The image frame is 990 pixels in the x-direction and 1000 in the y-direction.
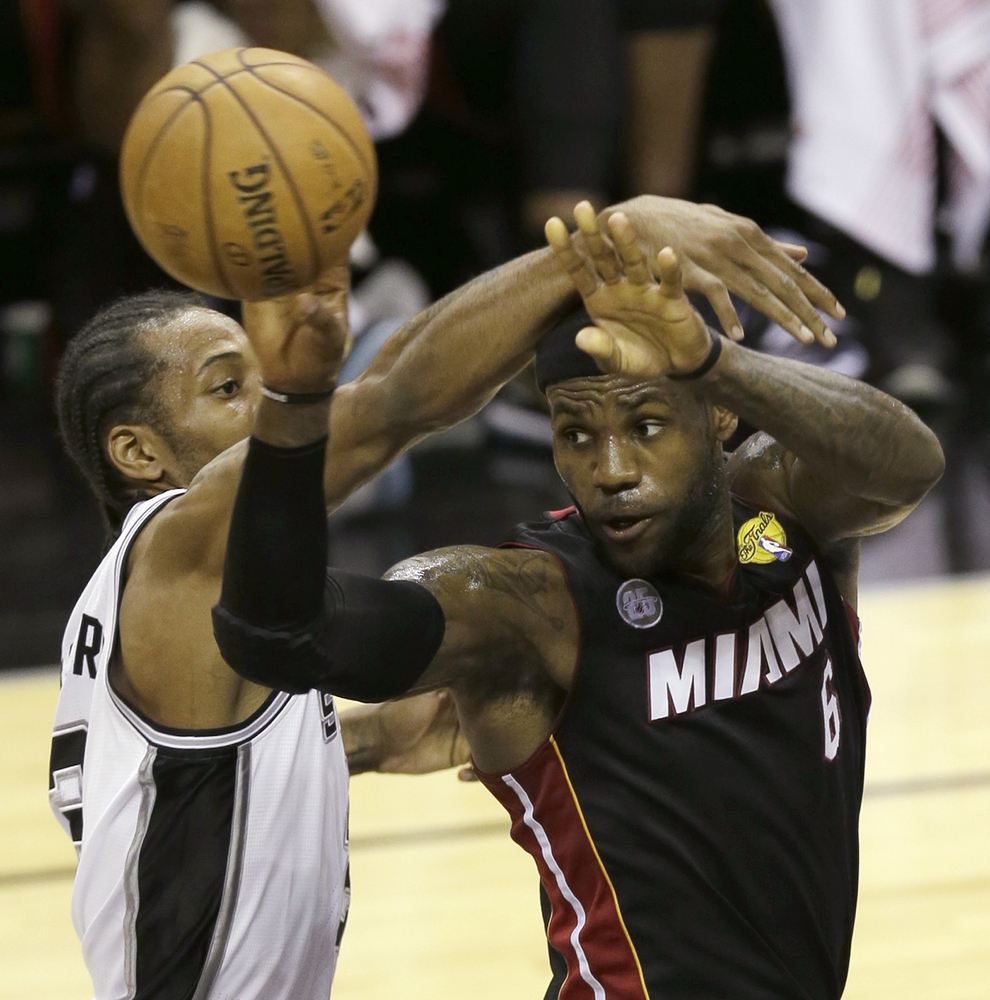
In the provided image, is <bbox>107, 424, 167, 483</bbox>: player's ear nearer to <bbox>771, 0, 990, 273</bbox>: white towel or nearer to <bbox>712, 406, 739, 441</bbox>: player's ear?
<bbox>712, 406, 739, 441</bbox>: player's ear

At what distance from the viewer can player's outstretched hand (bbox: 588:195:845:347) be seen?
251 centimetres

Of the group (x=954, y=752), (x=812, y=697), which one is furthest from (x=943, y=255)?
(x=812, y=697)

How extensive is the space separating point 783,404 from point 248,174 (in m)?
0.81

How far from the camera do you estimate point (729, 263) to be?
2.54 meters

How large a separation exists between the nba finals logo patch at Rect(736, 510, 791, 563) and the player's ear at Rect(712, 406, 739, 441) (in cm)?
20

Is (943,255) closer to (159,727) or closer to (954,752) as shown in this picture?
(954,752)

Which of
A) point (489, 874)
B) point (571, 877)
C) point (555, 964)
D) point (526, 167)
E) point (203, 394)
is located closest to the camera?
point (571, 877)

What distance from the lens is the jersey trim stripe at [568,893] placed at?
258cm

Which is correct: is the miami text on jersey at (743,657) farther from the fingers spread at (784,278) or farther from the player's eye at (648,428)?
the fingers spread at (784,278)

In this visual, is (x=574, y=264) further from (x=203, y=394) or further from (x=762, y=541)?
(x=203, y=394)

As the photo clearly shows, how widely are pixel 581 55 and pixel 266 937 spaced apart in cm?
569

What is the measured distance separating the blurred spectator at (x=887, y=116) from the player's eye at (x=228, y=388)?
5760mm

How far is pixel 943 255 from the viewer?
9320 mm

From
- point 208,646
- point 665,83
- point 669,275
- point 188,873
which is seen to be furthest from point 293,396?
point 665,83
